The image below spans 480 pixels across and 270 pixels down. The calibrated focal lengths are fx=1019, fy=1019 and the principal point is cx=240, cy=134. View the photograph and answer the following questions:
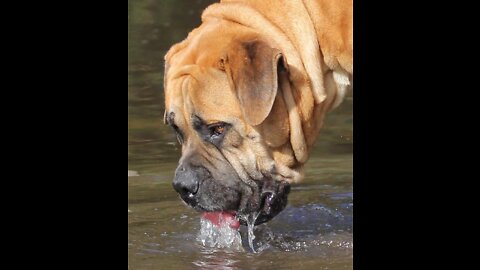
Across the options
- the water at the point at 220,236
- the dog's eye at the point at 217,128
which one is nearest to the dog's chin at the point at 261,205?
the water at the point at 220,236

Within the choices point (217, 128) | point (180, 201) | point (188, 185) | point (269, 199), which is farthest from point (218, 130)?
point (180, 201)

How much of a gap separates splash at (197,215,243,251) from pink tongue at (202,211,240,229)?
2 centimetres

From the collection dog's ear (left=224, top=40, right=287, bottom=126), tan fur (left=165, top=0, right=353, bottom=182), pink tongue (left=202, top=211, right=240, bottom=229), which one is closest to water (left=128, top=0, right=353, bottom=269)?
pink tongue (left=202, top=211, right=240, bottom=229)

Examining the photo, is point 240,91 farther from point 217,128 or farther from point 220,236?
point 220,236

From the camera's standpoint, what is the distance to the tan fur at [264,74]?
153 inches

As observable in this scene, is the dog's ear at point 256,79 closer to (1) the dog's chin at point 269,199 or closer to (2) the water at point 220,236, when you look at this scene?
(1) the dog's chin at point 269,199

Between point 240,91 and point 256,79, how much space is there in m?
0.08

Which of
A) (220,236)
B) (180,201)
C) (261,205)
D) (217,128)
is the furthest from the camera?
(180,201)

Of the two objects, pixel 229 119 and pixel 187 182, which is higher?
pixel 229 119

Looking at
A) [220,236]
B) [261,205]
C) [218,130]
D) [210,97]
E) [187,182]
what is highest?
[210,97]

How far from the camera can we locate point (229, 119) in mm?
3928
